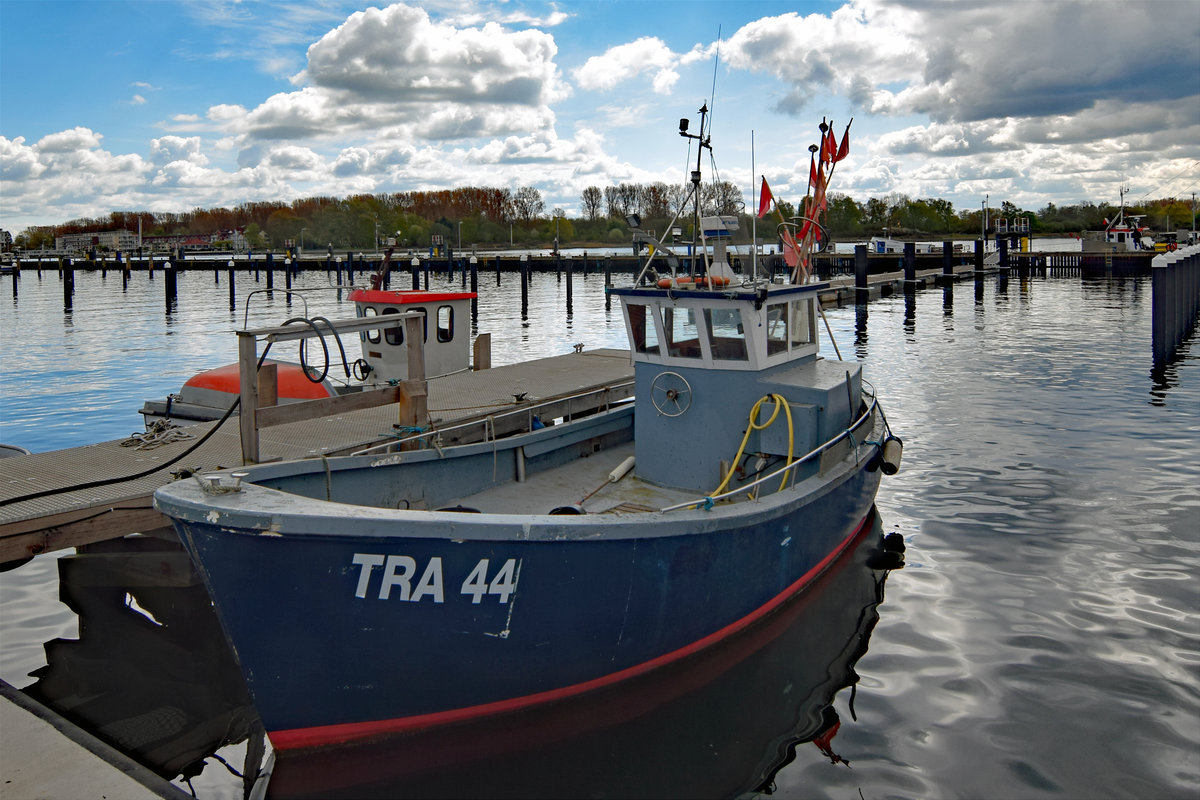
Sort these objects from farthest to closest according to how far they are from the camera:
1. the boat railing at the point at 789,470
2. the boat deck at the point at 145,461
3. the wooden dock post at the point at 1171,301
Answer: the wooden dock post at the point at 1171,301
the boat deck at the point at 145,461
the boat railing at the point at 789,470

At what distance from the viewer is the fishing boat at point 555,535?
6156mm

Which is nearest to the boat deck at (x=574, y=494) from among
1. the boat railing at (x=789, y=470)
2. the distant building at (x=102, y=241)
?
the boat railing at (x=789, y=470)

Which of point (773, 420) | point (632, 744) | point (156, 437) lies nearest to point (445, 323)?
point (156, 437)

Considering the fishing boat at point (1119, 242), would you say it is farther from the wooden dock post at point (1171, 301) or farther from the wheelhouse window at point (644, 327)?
the wheelhouse window at point (644, 327)

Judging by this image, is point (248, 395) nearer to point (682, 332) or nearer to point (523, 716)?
point (523, 716)

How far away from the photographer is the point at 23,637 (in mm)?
9219

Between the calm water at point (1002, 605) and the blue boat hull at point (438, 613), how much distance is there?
66 cm

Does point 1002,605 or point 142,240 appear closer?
point 1002,605

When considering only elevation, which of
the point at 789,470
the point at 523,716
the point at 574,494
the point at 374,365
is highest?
the point at 374,365

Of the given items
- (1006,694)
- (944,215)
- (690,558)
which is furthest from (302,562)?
(944,215)

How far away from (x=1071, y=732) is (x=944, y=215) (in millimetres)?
163717

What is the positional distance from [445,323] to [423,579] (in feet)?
34.2

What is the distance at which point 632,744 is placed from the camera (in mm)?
7051

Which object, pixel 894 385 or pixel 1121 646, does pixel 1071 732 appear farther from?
pixel 894 385
